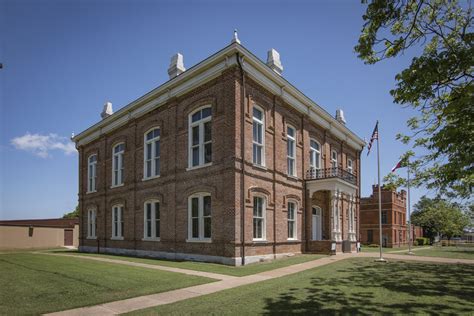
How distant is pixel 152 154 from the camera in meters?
22.6

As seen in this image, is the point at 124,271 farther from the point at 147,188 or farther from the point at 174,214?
the point at 147,188

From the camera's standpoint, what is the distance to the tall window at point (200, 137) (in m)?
18.6

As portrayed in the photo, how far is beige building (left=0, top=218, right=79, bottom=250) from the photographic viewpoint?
36.6 metres

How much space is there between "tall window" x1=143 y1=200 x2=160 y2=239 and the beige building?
21682 mm

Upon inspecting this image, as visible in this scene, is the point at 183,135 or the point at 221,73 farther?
the point at 183,135

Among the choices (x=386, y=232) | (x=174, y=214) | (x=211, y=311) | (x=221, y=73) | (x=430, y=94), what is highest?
(x=221, y=73)

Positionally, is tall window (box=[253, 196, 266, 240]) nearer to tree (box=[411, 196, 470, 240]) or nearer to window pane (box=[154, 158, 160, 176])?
window pane (box=[154, 158, 160, 176])

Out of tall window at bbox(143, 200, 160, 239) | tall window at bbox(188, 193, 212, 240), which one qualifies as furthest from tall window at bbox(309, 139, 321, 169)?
tall window at bbox(143, 200, 160, 239)

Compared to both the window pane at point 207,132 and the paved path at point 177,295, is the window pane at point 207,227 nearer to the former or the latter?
the paved path at point 177,295

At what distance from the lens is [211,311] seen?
7.86 meters

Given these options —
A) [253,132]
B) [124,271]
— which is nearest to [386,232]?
[253,132]

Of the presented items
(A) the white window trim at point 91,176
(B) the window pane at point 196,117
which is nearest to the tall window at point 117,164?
(A) the white window trim at point 91,176

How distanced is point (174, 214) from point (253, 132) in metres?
6.17

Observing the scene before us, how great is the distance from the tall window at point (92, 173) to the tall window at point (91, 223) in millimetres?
1880
